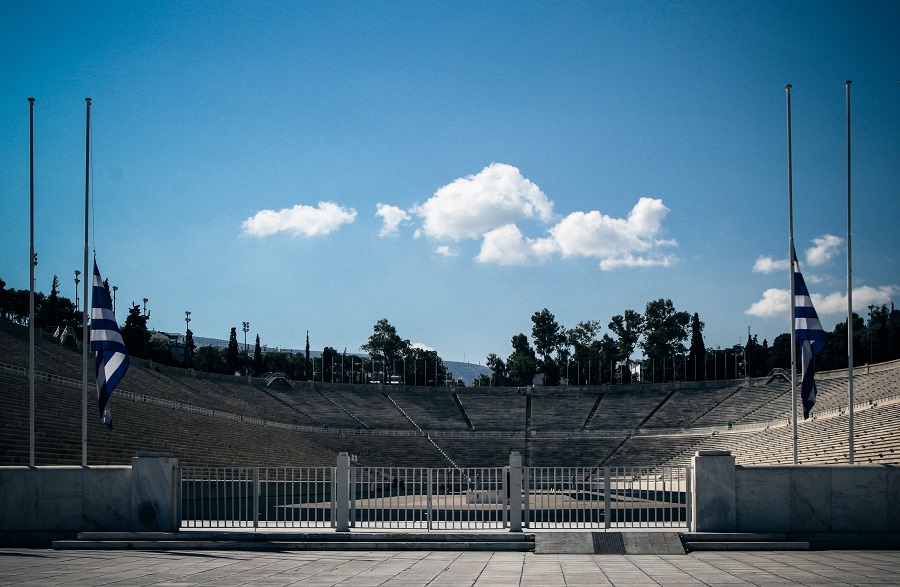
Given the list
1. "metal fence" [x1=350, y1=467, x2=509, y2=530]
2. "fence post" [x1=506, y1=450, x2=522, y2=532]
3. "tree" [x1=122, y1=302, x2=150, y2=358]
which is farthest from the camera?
"tree" [x1=122, y1=302, x2=150, y2=358]

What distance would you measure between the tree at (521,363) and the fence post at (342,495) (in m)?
86.0

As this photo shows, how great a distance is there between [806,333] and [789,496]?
12.3 ft

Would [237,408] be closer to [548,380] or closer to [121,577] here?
[121,577]

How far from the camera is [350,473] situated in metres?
18.4

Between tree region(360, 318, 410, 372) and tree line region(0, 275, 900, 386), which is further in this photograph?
tree region(360, 318, 410, 372)

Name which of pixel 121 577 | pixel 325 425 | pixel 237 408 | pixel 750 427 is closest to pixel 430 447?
pixel 325 425

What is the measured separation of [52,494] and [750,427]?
44890 millimetres

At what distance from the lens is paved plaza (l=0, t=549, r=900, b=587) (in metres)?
12.4

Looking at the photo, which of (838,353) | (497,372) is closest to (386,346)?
(497,372)

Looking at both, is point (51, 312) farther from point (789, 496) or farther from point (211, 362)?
point (789, 496)

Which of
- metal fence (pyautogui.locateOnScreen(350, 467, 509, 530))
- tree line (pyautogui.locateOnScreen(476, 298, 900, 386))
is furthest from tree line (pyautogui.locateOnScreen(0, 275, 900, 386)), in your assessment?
metal fence (pyautogui.locateOnScreen(350, 467, 509, 530))

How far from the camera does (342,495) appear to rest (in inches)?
681

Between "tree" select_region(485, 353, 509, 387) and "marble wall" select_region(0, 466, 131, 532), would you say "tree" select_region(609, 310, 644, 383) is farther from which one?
"marble wall" select_region(0, 466, 131, 532)

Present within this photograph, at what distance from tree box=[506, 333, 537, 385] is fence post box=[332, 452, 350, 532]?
3386 inches
